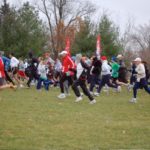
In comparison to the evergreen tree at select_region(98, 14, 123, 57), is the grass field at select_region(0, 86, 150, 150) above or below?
below

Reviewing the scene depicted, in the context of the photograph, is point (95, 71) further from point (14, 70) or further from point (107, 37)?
point (107, 37)

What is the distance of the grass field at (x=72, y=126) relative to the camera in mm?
9164

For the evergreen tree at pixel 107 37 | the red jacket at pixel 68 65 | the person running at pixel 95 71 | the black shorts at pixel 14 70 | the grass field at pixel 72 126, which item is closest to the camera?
the grass field at pixel 72 126

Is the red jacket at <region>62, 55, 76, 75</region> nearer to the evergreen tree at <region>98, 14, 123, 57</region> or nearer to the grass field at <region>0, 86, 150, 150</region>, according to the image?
the grass field at <region>0, 86, 150, 150</region>

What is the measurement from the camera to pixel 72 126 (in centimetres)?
1116

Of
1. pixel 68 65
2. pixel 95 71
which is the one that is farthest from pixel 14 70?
pixel 68 65

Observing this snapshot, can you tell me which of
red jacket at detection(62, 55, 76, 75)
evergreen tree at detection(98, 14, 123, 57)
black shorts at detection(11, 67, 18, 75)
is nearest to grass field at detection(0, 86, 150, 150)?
red jacket at detection(62, 55, 76, 75)

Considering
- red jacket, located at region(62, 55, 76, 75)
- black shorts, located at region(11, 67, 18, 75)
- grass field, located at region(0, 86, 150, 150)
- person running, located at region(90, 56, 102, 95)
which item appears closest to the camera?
grass field, located at region(0, 86, 150, 150)

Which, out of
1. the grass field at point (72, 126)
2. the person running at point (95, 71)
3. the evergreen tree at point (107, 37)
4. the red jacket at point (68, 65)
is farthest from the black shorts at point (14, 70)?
the evergreen tree at point (107, 37)

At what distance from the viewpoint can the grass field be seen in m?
9.16

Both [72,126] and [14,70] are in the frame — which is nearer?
[72,126]

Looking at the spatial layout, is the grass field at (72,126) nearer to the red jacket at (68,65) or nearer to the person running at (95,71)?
the red jacket at (68,65)

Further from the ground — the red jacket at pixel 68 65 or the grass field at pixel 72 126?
the red jacket at pixel 68 65

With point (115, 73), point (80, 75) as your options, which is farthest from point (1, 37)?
point (80, 75)
